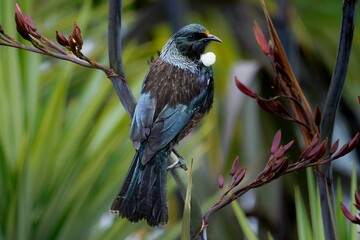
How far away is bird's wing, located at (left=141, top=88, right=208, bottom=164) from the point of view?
1.45 m

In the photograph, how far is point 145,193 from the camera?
1396mm

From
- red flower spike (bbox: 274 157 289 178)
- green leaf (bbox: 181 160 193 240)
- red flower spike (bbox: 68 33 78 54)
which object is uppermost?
red flower spike (bbox: 68 33 78 54)

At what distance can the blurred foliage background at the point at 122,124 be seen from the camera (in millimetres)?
2682

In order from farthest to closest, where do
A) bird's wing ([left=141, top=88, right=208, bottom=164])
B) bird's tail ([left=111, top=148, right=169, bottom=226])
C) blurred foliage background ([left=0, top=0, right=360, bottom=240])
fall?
blurred foliage background ([left=0, top=0, right=360, bottom=240]), bird's wing ([left=141, top=88, right=208, bottom=164]), bird's tail ([left=111, top=148, right=169, bottom=226])

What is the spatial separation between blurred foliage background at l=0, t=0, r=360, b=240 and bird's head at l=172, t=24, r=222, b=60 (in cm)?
73

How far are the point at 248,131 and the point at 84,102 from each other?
110cm

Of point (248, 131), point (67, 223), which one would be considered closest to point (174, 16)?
point (248, 131)

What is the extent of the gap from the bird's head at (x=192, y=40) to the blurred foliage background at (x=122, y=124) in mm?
734

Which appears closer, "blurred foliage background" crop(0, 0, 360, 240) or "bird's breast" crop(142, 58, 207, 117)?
"bird's breast" crop(142, 58, 207, 117)

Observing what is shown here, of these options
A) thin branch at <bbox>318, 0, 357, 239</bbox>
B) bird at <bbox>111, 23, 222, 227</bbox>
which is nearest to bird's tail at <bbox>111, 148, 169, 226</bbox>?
bird at <bbox>111, 23, 222, 227</bbox>

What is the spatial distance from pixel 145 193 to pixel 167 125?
13 centimetres

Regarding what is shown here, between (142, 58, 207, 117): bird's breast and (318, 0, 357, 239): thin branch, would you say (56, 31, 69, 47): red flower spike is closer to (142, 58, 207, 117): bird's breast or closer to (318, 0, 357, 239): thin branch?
(142, 58, 207, 117): bird's breast

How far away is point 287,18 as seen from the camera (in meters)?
3.47

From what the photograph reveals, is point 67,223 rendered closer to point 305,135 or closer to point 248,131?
point 305,135
